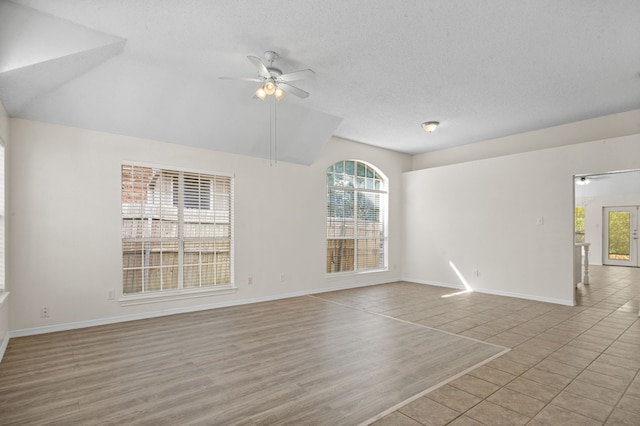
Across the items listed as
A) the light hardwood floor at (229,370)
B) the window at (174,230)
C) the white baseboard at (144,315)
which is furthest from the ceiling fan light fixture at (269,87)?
the white baseboard at (144,315)

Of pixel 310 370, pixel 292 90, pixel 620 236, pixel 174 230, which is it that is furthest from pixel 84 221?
pixel 620 236

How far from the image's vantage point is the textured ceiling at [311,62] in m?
2.81

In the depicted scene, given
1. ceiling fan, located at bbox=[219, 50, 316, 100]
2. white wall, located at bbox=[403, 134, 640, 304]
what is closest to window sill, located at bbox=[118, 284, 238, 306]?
ceiling fan, located at bbox=[219, 50, 316, 100]

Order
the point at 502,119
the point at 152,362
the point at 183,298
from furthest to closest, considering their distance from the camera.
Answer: the point at 502,119
the point at 183,298
the point at 152,362

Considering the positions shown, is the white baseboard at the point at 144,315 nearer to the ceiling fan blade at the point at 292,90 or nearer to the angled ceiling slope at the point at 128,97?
the angled ceiling slope at the point at 128,97

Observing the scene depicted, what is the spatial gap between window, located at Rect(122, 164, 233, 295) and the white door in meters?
12.2

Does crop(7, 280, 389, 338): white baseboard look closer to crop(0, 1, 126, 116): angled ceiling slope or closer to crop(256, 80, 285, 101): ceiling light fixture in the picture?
crop(0, 1, 126, 116): angled ceiling slope

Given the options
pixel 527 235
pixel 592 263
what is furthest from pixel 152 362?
pixel 592 263

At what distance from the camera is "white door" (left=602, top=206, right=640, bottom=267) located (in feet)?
34.1

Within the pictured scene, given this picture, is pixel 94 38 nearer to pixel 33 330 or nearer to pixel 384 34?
pixel 384 34

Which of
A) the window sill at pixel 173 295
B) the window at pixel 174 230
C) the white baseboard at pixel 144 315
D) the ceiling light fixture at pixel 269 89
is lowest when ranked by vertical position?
the white baseboard at pixel 144 315

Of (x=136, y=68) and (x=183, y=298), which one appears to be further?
(x=183, y=298)

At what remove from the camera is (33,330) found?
3.85m

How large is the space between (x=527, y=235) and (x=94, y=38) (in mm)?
6769
